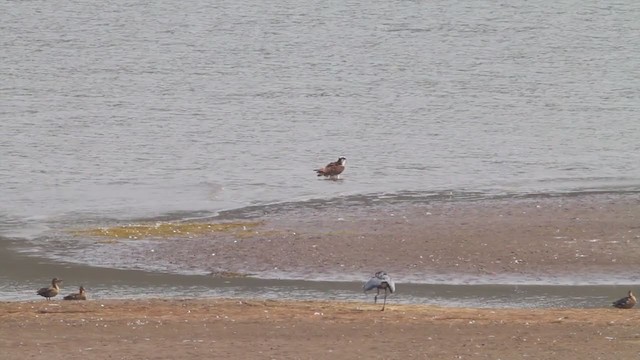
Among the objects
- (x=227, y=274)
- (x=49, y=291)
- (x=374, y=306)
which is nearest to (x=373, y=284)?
(x=374, y=306)

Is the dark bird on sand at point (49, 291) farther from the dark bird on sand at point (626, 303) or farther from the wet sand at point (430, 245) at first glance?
the dark bird on sand at point (626, 303)

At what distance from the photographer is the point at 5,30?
61.1 metres

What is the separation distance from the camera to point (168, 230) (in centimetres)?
2609

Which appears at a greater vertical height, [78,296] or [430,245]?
[430,245]

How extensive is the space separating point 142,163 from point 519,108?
13.7 m

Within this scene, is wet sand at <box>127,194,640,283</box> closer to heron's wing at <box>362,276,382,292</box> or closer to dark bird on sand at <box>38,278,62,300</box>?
dark bird on sand at <box>38,278,62,300</box>

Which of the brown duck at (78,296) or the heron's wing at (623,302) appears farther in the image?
the brown duck at (78,296)

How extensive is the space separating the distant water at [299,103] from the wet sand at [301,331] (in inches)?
300

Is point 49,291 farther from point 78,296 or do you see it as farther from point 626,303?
point 626,303

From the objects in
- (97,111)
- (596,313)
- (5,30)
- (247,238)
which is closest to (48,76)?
(97,111)

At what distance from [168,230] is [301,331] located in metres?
8.76

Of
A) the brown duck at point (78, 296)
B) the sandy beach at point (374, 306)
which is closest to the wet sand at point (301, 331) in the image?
the sandy beach at point (374, 306)

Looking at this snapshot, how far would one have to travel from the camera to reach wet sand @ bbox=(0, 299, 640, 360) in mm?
16562

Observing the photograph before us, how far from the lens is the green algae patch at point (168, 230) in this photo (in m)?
25.7
